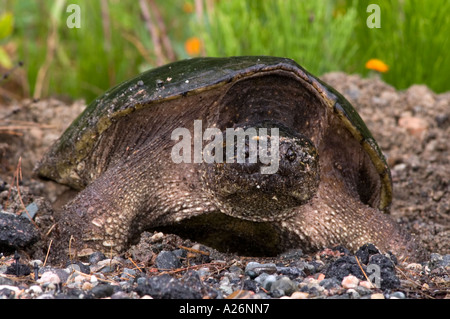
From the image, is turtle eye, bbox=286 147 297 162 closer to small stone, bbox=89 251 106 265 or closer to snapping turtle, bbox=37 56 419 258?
snapping turtle, bbox=37 56 419 258

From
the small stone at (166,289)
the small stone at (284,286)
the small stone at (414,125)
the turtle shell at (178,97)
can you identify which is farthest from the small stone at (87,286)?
the small stone at (414,125)

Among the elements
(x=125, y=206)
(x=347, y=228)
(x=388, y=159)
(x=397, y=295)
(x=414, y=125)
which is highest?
(x=414, y=125)

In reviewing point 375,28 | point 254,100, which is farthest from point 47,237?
point 375,28

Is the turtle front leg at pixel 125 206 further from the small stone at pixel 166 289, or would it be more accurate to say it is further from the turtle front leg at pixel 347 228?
the small stone at pixel 166 289

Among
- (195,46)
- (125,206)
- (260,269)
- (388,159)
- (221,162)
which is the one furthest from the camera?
(195,46)

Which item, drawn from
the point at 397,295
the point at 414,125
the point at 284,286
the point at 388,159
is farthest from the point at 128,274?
the point at 414,125

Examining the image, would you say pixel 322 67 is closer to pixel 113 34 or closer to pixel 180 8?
pixel 113 34

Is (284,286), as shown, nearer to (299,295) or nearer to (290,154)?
(299,295)
